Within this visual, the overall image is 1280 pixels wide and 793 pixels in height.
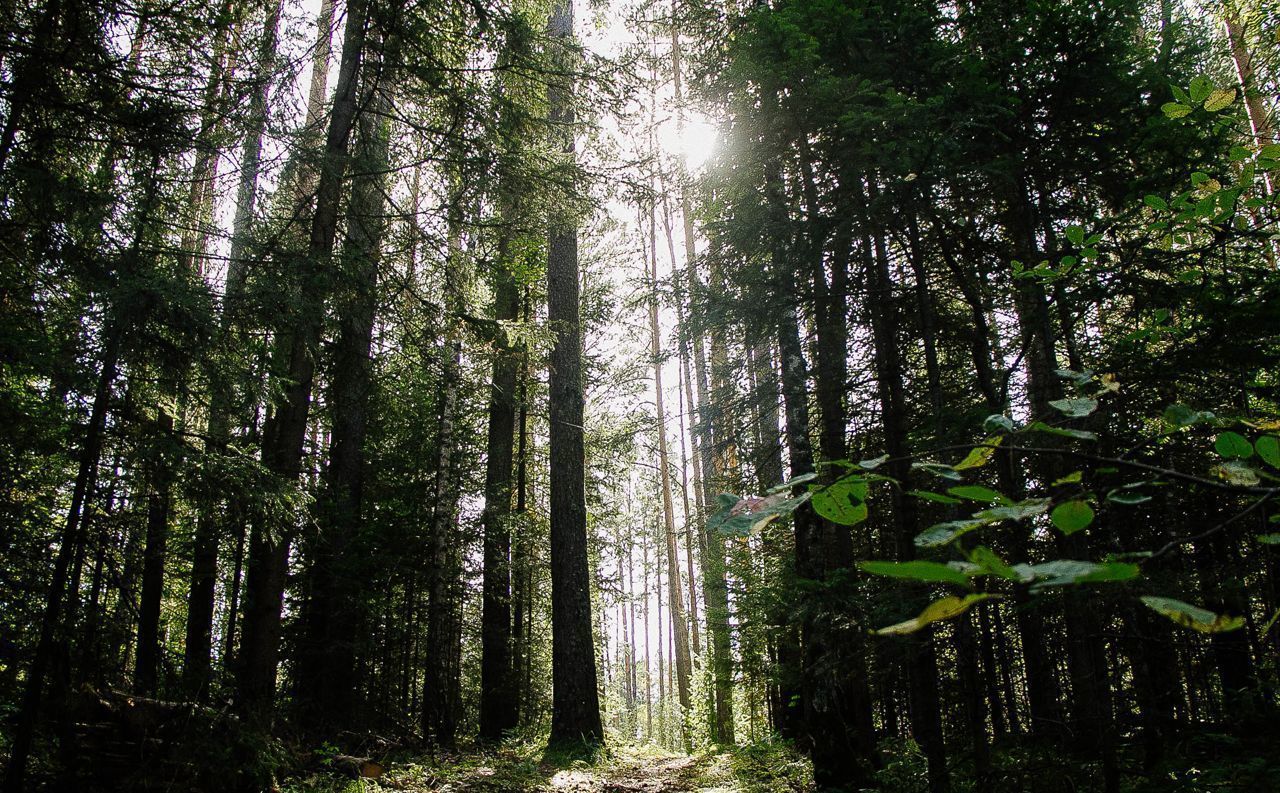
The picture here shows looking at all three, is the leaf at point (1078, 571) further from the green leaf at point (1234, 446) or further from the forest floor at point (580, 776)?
the forest floor at point (580, 776)

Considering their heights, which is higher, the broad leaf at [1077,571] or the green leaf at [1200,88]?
the green leaf at [1200,88]

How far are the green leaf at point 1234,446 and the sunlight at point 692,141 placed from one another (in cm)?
640

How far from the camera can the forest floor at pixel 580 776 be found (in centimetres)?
653

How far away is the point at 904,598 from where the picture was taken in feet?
15.3

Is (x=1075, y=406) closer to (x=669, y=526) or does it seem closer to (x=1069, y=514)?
(x=1069, y=514)

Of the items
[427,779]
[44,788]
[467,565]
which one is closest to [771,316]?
[427,779]

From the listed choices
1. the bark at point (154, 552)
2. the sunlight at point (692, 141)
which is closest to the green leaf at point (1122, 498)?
the bark at point (154, 552)

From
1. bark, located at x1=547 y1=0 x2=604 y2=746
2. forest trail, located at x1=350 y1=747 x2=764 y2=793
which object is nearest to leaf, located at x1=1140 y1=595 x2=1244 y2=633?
forest trail, located at x1=350 y1=747 x2=764 y2=793

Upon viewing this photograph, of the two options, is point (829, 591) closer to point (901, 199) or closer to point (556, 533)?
point (901, 199)

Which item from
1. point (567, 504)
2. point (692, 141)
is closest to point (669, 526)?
point (567, 504)

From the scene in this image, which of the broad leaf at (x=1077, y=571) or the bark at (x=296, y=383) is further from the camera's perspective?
the bark at (x=296, y=383)

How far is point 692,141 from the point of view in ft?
27.7

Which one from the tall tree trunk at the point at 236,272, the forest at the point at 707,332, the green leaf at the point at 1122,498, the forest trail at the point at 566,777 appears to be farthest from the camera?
the forest trail at the point at 566,777

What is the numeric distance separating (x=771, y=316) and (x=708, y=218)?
4.73ft
